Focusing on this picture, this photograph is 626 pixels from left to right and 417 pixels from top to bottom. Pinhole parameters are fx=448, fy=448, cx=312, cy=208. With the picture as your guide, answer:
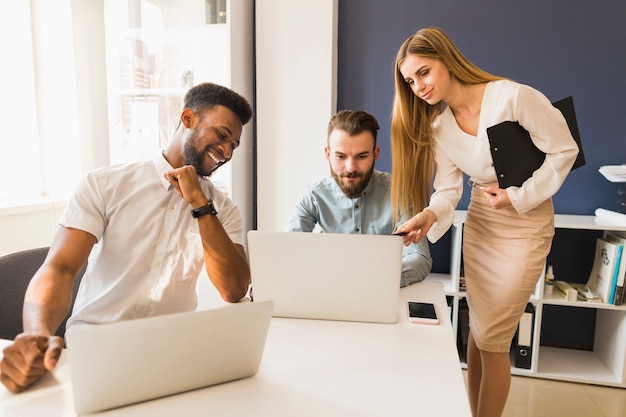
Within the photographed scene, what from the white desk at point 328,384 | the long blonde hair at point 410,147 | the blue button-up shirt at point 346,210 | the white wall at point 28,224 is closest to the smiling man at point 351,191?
the blue button-up shirt at point 346,210

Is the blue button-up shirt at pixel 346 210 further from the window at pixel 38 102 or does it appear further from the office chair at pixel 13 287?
the window at pixel 38 102

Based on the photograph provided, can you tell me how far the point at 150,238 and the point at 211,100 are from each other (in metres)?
0.47

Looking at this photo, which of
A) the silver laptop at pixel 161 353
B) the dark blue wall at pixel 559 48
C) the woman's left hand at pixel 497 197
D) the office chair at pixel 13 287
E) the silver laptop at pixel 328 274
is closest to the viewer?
the silver laptop at pixel 161 353

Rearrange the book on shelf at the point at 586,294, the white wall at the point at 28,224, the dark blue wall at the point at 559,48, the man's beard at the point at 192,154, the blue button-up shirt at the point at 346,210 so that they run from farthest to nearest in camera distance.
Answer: the dark blue wall at the point at 559,48
the book on shelf at the point at 586,294
the white wall at the point at 28,224
the blue button-up shirt at the point at 346,210
the man's beard at the point at 192,154

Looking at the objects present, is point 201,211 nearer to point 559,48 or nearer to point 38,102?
point 38,102

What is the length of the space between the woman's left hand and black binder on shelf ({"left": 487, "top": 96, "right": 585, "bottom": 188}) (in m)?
0.02

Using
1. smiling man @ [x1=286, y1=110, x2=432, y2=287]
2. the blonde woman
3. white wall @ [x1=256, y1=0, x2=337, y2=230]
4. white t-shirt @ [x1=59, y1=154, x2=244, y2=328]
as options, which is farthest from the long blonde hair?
white wall @ [x1=256, y1=0, x2=337, y2=230]

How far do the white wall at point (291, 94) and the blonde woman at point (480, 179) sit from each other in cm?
98

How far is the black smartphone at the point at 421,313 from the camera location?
1102 mm

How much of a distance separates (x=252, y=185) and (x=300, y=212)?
1094 millimetres

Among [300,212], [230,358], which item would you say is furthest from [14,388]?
[300,212]

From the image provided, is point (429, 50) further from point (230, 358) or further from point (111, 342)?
point (111, 342)

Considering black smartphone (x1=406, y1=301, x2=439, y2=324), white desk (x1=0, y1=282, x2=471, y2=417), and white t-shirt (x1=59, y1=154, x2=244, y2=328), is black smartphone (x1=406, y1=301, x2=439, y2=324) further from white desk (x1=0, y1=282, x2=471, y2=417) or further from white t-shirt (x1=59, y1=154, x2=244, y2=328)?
white t-shirt (x1=59, y1=154, x2=244, y2=328)

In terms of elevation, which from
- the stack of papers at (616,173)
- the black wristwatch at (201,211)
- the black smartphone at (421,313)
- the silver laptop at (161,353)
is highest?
the stack of papers at (616,173)
